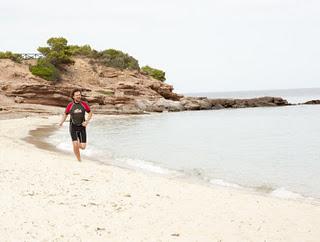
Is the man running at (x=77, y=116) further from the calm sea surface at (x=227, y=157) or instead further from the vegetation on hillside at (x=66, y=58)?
the vegetation on hillside at (x=66, y=58)

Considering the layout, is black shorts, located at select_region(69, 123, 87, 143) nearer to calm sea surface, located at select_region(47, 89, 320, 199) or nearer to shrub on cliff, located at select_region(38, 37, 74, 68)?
calm sea surface, located at select_region(47, 89, 320, 199)

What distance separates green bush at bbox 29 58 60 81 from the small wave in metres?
46.1

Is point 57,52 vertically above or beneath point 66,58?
above

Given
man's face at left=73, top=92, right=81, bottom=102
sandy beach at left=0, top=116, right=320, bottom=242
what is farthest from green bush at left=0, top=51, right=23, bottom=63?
sandy beach at left=0, top=116, right=320, bottom=242

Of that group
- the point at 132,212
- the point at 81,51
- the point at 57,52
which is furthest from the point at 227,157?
the point at 81,51

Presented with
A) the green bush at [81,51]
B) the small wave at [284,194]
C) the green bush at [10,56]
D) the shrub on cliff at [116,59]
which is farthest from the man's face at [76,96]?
the green bush at [81,51]

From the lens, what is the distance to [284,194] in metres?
10.4

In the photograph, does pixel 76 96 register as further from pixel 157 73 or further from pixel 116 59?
pixel 157 73

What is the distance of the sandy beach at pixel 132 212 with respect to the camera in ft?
19.0

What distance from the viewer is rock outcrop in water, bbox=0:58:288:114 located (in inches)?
1778

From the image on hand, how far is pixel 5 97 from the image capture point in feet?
143

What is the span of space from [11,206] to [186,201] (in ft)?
10.3

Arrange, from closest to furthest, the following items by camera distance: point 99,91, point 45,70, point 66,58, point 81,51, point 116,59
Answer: point 45,70 → point 99,91 → point 66,58 → point 116,59 → point 81,51

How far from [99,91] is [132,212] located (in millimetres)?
47292
